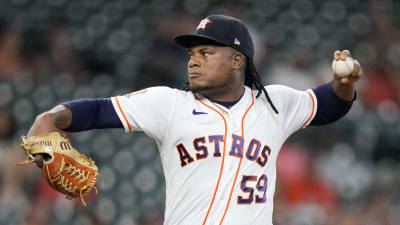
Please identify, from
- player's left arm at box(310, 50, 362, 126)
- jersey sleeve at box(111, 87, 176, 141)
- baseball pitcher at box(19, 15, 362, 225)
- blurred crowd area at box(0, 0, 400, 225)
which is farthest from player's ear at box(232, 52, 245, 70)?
blurred crowd area at box(0, 0, 400, 225)

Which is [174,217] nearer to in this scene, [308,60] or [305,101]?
[305,101]

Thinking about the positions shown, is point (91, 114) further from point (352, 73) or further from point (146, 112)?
point (352, 73)

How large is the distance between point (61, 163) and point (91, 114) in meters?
0.28

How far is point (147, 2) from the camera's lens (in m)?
8.37

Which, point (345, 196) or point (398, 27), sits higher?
point (398, 27)

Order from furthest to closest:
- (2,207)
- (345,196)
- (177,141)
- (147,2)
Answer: (147,2) → (345,196) → (2,207) → (177,141)

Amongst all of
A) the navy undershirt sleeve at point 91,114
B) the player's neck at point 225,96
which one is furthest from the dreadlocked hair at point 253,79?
the navy undershirt sleeve at point 91,114

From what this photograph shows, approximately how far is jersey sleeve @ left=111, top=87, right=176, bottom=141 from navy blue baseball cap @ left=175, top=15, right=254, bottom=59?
0.33 metres

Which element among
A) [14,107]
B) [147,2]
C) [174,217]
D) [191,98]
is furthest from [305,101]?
[147,2]

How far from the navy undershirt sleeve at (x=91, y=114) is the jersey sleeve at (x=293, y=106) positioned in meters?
0.84

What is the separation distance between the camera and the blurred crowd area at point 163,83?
6.68m

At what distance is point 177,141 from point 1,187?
3.55 metres

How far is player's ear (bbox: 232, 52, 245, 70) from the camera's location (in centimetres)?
370

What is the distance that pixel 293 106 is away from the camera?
386 cm
